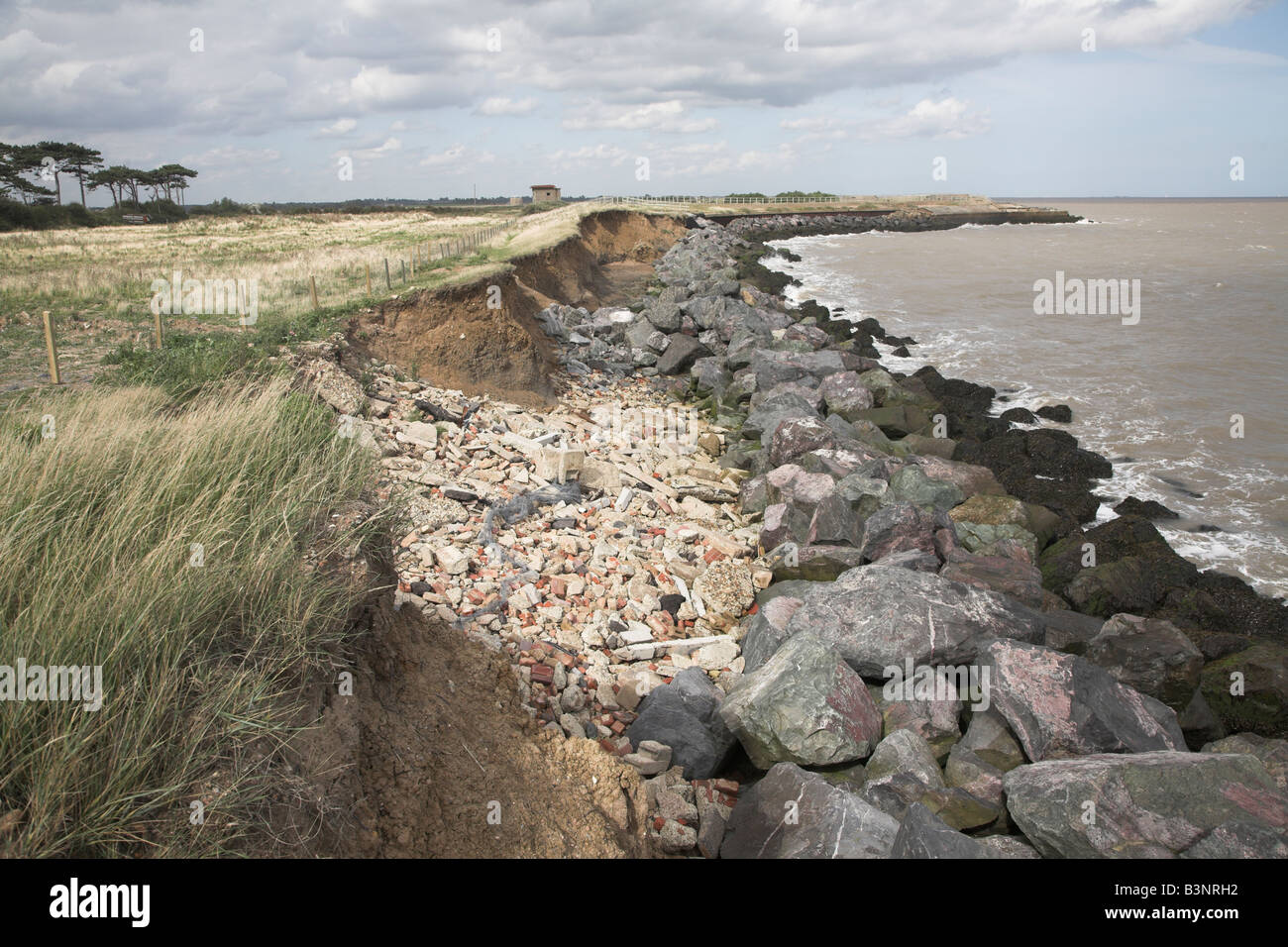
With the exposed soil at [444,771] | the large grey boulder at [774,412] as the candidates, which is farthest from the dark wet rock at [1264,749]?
the large grey boulder at [774,412]

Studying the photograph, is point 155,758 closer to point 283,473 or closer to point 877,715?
point 283,473

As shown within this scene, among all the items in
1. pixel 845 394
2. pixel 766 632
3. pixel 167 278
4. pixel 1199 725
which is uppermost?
pixel 167 278

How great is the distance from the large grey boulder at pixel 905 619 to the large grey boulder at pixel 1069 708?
1.85ft

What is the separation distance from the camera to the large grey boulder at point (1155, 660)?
672 centimetres

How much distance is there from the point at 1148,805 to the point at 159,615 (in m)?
5.76

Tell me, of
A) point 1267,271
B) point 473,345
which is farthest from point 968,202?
point 473,345

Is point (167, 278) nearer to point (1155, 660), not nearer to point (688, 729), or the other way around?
point (688, 729)

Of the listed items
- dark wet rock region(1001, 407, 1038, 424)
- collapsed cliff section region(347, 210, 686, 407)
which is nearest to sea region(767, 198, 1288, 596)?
dark wet rock region(1001, 407, 1038, 424)

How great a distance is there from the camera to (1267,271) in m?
39.2

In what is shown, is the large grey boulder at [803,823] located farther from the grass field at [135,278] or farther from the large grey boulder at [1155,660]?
the grass field at [135,278]

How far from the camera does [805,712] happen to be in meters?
5.84

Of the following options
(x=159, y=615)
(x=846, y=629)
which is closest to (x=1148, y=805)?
(x=846, y=629)
